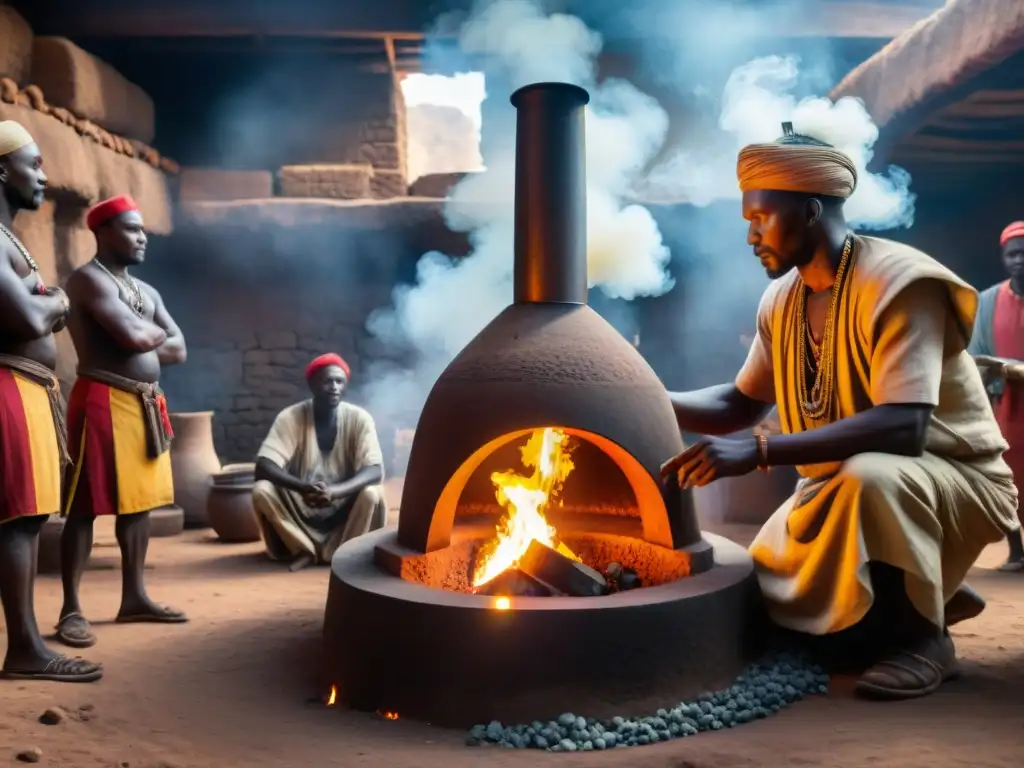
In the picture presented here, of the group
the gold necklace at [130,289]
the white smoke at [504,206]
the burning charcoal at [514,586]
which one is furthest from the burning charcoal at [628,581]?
the white smoke at [504,206]

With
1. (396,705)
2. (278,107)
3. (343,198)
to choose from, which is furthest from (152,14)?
(396,705)

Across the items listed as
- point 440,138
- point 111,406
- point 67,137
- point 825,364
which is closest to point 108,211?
point 111,406

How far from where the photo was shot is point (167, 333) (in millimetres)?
3992

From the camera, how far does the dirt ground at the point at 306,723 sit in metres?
2.40

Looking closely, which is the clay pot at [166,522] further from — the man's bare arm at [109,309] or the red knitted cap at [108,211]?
the red knitted cap at [108,211]

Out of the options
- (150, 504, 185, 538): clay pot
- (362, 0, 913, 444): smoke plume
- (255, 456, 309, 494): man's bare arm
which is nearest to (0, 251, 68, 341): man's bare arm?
(255, 456, 309, 494): man's bare arm

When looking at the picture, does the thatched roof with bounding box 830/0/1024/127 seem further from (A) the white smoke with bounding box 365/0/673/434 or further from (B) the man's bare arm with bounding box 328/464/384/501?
(B) the man's bare arm with bounding box 328/464/384/501

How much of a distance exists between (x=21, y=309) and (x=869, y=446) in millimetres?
2868

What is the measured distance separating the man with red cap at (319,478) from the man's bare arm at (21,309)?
2.44 metres

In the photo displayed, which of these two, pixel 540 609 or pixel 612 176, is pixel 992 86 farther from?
pixel 540 609

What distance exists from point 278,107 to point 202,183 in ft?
4.97

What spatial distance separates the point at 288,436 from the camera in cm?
563

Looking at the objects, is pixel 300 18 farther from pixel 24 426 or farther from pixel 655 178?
pixel 24 426

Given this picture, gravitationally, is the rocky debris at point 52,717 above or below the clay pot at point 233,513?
below
